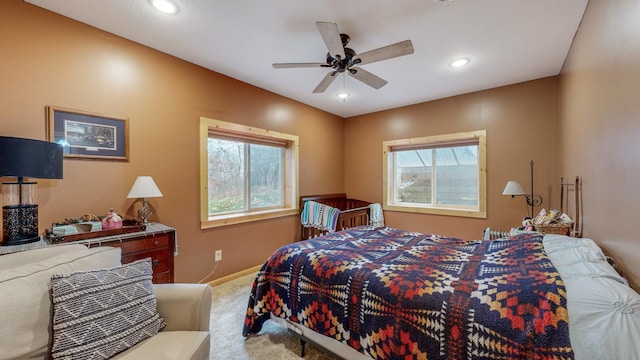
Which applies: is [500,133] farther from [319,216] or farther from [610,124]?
[319,216]

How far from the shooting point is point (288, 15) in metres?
2.04

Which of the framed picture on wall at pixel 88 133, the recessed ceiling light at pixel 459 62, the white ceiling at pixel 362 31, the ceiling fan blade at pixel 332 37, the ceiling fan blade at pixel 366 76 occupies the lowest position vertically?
the framed picture on wall at pixel 88 133

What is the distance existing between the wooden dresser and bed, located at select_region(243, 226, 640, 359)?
88cm

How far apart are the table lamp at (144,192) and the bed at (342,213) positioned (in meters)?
2.26

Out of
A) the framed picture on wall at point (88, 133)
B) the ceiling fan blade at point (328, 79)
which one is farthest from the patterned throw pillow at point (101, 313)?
the ceiling fan blade at point (328, 79)

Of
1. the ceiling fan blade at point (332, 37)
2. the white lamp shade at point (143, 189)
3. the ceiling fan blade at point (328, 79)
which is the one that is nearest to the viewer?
the ceiling fan blade at point (332, 37)

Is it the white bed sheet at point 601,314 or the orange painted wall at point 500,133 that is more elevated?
the orange painted wall at point 500,133

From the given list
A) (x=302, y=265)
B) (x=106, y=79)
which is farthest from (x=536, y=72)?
(x=106, y=79)

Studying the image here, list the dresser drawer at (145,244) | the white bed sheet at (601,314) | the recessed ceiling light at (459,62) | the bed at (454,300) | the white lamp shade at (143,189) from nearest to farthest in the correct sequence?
the white bed sheet at (601,314) → the bed at (454,300) → the dresser drawer at (145,244) → the white lamp shade at (143,189) → the recessed ceiling light at (459,62)

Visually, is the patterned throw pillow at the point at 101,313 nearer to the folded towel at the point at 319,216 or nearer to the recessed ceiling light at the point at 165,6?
the recessed ceiling light at the point at 165,6

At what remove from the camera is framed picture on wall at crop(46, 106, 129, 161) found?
6.72ft

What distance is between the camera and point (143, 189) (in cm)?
227

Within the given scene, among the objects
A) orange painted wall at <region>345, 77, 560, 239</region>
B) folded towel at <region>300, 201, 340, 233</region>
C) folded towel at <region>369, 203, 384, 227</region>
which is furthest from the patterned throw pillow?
orange painted wall at <region>345, 77, 560, 239</region>

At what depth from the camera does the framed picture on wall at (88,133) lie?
6.72 ft
